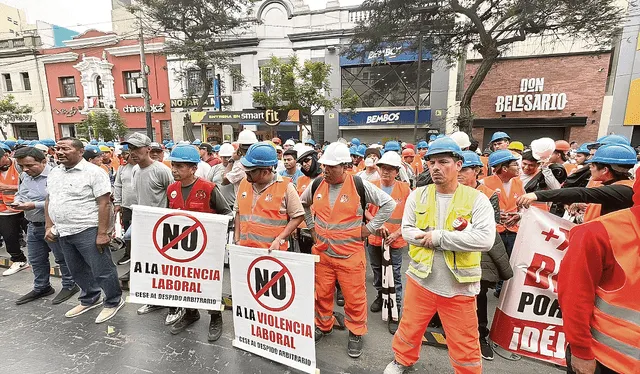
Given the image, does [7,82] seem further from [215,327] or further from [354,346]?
[354,346]

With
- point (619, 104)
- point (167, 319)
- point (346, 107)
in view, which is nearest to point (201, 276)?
point (167, 319)

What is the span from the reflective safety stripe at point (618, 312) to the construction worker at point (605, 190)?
103 cm

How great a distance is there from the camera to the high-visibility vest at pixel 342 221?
119 inches

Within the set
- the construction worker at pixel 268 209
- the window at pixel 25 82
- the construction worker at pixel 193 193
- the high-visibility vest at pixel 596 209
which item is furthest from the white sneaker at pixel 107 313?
the window at pixel 25 82

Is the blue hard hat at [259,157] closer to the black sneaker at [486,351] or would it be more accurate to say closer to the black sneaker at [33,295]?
the black sneaker at [486,351]

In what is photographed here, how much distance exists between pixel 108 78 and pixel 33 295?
2469 cm

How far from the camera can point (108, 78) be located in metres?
23.3

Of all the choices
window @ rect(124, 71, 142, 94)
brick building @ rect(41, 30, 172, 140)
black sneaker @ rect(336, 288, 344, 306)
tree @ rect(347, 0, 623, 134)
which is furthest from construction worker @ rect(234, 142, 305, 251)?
window @ rect(124, 71, 142, 94)

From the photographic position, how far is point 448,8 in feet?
42.5

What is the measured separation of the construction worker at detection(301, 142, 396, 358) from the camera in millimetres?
3016

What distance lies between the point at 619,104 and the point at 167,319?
19819 millimetres

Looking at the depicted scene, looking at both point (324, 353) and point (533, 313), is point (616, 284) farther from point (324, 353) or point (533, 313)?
point (324, 353)

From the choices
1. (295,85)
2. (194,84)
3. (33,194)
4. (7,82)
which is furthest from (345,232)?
(7,82)

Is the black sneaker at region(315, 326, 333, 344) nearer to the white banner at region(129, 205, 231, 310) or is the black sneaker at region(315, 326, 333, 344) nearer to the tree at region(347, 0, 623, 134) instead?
the white banner at region(129, 205, 231, 310)
